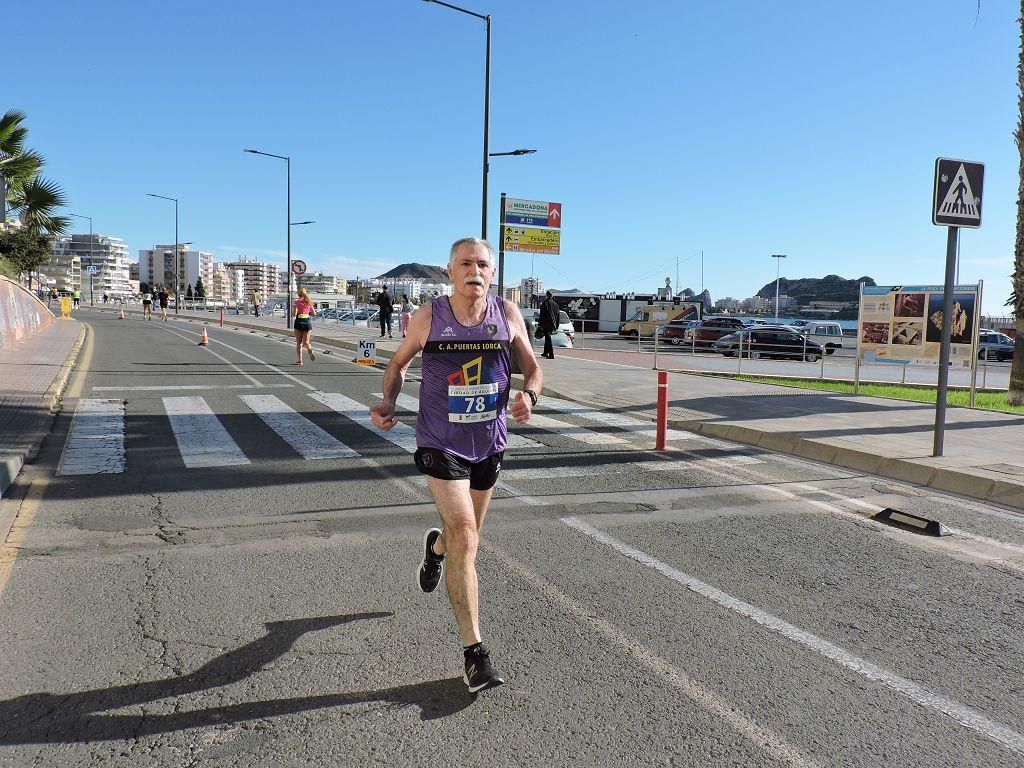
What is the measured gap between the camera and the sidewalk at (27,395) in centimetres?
736

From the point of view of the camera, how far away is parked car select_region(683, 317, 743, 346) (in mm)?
32031

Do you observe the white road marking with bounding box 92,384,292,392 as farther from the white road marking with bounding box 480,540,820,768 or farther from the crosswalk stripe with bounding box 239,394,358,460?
the white road marking with bounding box 480,540,820,768

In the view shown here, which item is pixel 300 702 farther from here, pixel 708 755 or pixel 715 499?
pixel 715 499

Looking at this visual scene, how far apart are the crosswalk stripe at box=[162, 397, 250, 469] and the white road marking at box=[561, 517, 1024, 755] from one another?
4.36 metres

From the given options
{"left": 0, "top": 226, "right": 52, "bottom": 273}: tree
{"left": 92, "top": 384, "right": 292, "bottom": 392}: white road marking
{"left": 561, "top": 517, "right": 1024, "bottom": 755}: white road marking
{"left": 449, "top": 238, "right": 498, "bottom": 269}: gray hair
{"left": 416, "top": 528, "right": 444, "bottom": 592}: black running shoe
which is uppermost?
{"left": 0, "top": 226, "right": 52, "bottom": 273}: tree

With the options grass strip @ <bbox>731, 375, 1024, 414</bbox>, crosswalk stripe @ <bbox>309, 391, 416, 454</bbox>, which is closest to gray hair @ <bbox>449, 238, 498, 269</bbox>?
crosswalk stripe @ <bbox>309, 391, 416, 454</bbox>

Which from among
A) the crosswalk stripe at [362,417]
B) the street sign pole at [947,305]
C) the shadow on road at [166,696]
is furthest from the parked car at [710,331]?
the shadow on road at [166,696]

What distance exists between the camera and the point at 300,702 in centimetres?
303

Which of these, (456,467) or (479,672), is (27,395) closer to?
(456,467)

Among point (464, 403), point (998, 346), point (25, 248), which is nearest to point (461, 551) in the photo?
point (464, 403)

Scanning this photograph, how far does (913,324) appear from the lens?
13.6m

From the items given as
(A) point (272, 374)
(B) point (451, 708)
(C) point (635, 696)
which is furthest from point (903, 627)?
(A) point (272, 374)

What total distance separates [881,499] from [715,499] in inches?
60.0

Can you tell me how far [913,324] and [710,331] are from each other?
2092cm
